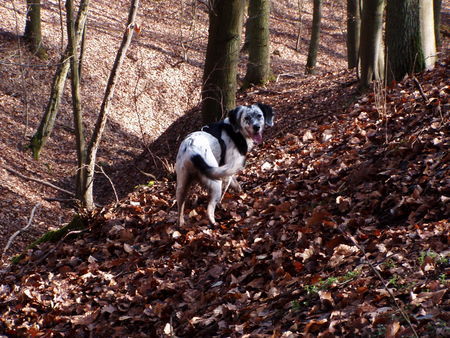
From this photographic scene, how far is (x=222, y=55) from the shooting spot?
1037cm

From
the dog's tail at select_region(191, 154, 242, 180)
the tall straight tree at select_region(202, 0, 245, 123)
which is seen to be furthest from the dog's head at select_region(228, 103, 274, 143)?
the tall straight tree at select_region(202, 0, 245, 123)

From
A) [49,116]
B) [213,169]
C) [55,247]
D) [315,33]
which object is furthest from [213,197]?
[315,33]

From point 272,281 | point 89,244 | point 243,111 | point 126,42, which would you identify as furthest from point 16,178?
point 272,281

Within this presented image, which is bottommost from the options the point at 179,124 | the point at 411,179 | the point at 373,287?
the point at 373,287

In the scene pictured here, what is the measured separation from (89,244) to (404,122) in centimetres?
488

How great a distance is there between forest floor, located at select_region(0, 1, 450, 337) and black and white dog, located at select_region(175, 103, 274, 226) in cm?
48

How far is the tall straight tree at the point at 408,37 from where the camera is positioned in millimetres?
10508

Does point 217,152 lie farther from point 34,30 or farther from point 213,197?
point 34,30

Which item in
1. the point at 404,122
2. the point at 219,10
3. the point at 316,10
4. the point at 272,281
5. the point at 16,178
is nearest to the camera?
the point at 272,281

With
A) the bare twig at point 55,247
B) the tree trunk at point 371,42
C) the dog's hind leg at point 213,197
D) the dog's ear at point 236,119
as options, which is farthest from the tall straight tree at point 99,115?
the tree trunk at point 371,42

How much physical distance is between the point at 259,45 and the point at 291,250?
10450 millimetres

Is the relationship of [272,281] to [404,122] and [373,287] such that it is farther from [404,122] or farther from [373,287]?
[404,122]

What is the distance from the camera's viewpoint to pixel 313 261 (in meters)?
5.79

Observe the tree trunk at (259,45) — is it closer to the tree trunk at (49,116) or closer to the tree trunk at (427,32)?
the tree trunk at (49,116)
